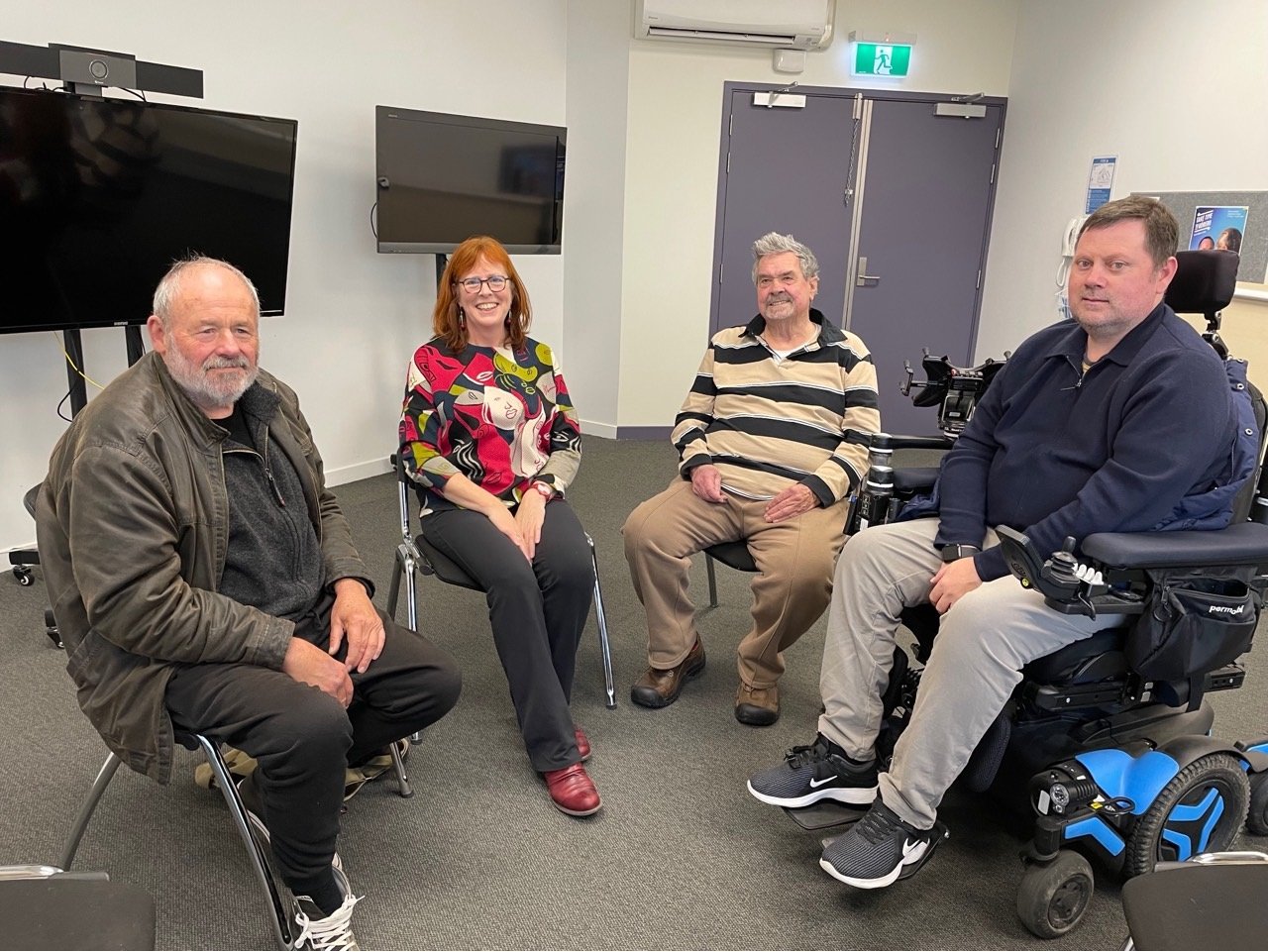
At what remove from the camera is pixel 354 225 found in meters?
4.28

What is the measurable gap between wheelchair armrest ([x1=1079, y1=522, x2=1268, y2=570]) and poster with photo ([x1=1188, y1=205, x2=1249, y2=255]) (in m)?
2.48

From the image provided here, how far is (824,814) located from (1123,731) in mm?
620

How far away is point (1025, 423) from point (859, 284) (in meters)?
3.61

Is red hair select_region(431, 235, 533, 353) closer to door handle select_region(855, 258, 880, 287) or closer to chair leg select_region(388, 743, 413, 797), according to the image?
chair leg select_region(388, 743, 413, 797)

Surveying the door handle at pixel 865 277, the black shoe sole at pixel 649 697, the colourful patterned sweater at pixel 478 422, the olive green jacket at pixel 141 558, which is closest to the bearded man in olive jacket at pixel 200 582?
the olive green jacket at pixel 141 558

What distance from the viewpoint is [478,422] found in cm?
239

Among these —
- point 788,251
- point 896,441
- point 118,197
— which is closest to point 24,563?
point 118,197

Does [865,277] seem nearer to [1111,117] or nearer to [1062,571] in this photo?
[1111,117]

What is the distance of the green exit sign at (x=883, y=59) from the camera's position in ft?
16.7

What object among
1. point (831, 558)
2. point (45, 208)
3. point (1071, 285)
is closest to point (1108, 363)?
point (1071, 285)

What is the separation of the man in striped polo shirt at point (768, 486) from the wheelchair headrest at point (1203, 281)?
2.55 ft

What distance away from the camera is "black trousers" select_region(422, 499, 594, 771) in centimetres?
210

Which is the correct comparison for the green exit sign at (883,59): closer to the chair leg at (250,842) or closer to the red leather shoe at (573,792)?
the red leather shoe at (573,792)

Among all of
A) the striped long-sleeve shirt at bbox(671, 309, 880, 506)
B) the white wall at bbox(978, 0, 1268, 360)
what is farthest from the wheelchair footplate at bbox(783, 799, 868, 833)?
the white wall at bbox(978, 0, 1268, 360)
